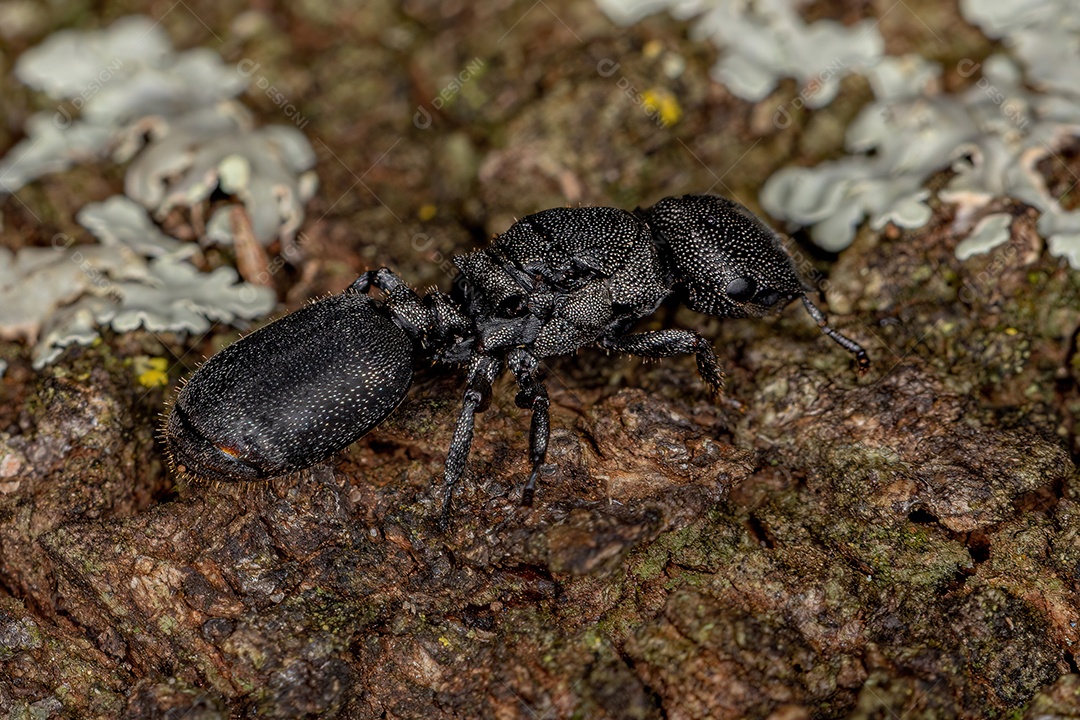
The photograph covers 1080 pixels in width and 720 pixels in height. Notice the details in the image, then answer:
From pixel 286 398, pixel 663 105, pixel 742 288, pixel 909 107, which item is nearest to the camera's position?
pixel 286 398

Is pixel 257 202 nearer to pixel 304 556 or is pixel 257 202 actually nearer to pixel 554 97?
pixel 554 97

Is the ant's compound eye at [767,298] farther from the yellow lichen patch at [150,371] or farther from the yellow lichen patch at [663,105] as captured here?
the yellow lichen patch at [150,371]

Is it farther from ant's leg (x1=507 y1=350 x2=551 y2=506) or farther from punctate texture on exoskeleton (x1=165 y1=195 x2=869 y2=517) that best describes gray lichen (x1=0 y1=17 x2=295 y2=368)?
ant's leg (x1=507 y1=350 x2=551 y2=506)

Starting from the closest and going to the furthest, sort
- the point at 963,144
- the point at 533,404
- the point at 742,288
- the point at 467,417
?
the point at 467,417, the point at 533,404, the point at 742,288, the point at 963,144

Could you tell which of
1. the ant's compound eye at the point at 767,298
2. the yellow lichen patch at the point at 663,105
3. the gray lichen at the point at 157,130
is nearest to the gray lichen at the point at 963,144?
the yellow lichen patch at the point at 663,105

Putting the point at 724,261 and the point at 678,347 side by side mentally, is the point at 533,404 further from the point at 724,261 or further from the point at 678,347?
the point at 724,261

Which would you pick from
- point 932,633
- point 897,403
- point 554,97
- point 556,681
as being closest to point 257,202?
point 554,97

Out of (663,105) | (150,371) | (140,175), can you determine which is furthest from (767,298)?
(140,175)
